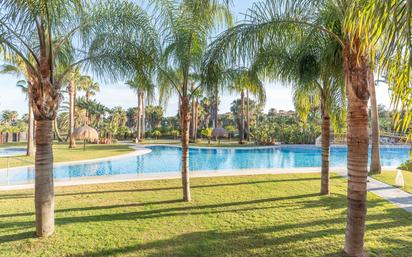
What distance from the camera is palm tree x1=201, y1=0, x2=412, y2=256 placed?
2665 mm

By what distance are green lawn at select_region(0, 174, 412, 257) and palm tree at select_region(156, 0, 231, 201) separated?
136cm

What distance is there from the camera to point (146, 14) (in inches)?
241

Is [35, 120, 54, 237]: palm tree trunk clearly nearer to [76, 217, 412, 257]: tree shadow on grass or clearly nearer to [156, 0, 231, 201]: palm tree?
[76, 217, 412, 257]: tree shadow on grass

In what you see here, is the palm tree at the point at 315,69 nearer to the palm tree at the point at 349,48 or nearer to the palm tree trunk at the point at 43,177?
the palm tree at the point at 349,48

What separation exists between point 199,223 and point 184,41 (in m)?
4.64

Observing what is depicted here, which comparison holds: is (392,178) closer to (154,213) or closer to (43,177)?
(154,213)

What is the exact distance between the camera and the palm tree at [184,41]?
6203mm

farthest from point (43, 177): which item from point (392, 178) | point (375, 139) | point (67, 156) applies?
point (67, 156)

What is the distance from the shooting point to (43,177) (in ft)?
14.7

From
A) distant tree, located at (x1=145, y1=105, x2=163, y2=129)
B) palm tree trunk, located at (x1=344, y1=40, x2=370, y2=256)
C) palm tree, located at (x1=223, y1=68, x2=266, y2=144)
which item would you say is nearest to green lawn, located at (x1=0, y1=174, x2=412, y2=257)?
palm tree trunk, located at (x1=344, y1=40, x2=370, y2=256)

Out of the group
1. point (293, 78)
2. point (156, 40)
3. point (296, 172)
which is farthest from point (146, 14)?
point (296, 172)

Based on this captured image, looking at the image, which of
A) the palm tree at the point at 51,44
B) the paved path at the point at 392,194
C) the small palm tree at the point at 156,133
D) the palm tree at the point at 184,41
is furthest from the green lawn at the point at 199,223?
→ the small palm tree at the point at 156,133

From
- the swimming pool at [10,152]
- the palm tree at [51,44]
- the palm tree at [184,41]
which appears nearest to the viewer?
the palm tree at [51,44]

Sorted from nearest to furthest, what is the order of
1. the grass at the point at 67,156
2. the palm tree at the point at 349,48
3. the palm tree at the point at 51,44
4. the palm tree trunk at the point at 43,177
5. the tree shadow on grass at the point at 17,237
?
the palm tree at the point at 349,48, the palm tree at the point at 51,44, the tree shadow on grass at the point at 17,237, the palm tree trunk at the point at 43,177, the grass at the point at 67,156
